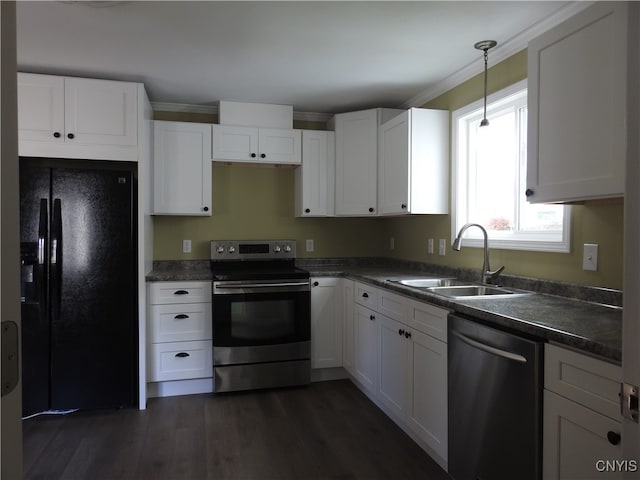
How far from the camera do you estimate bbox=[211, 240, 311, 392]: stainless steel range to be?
3.28m

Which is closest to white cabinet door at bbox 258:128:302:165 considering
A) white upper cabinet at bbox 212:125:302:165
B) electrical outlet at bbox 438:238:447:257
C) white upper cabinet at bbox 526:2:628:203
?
white upper cabinet at bbox 212:125:302:165

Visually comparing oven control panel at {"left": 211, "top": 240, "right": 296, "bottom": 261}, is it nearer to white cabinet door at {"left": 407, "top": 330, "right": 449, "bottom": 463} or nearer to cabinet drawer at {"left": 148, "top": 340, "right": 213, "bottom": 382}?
cabinet drawer at {"left": 148, "top": 340, "right": 213, "bottom": 382}

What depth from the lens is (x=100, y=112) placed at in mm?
3023

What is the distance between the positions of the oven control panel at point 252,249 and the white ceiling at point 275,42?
4.10 ft

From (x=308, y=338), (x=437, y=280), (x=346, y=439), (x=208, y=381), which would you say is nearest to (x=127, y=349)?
(x=208, y=381)

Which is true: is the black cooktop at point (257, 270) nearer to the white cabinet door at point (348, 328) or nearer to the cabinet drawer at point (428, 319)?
the white cabinet door at point (348, 328)

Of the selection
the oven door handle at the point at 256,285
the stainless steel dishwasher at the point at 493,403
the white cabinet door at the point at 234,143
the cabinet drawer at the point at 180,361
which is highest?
the white cabinet door at the point at 234,143

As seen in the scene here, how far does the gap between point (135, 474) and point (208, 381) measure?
3.86 feet

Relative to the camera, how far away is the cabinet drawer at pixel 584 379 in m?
1.24

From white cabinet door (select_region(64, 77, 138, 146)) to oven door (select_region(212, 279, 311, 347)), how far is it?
129 cm

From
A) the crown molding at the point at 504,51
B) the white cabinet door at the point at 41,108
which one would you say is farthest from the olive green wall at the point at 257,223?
the crown molding at the point at 504,51

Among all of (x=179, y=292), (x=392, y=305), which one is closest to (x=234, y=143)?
(x=179, y=292)

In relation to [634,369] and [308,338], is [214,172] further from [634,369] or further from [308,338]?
[634,369]

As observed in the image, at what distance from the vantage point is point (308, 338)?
3447 millimetres
